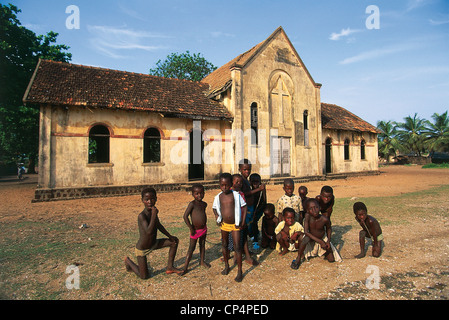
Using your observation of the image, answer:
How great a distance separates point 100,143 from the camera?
47.9ft

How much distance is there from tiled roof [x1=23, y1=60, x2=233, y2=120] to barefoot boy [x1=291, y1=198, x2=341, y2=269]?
9.88 metres

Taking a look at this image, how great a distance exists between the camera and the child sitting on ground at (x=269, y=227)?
4.55m

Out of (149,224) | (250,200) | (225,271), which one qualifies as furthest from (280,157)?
(149,224)

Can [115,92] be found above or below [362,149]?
above

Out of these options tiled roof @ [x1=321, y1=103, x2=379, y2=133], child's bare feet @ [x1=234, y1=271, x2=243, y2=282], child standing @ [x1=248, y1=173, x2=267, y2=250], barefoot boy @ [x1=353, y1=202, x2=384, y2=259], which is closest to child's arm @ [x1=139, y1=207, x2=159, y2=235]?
child's bare feet @ [x1=234, y1=271, x2=243, y2=282]

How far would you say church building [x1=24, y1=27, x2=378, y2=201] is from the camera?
1076 cm

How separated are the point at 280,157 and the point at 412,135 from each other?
3492 centimetres

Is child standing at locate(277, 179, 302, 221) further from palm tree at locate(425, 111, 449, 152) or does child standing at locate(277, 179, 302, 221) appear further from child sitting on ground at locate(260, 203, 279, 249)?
palm tree at locate(425, 111, 449, 152)

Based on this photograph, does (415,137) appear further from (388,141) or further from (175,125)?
(175,125)

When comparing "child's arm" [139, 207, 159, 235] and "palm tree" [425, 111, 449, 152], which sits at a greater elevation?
"palm tree" [425, 111, 449, 152]

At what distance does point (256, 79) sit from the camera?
586 inches

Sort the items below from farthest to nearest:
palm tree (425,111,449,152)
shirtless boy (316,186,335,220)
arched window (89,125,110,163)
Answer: palm tree (425,111,449,152)
arched window (89,125,110,163)
shirtless boy (316,186,335,220)
